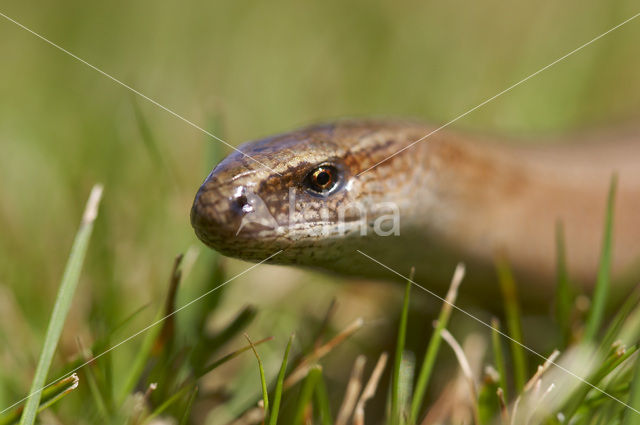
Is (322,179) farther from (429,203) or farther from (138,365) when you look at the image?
(138,365)

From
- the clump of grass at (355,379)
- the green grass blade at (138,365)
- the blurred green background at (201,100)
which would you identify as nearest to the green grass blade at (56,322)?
the clump of grass at (355,379)

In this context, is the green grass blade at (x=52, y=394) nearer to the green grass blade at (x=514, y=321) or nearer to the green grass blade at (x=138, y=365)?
the green grass blade at (x=138, y=365)

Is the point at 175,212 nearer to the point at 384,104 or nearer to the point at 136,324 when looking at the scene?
the point at 136,324

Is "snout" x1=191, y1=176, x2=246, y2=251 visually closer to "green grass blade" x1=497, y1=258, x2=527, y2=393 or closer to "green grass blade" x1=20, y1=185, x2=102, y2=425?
"green grass blade" x1=20, y1=185, x2=102, y2=425

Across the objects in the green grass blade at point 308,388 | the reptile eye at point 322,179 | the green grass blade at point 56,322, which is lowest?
the green grass blade at point 308,388

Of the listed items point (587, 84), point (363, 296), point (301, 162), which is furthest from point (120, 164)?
point (587, 84)

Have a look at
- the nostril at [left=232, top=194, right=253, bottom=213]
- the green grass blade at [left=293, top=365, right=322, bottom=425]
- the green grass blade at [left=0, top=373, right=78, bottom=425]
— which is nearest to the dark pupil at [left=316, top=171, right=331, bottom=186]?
the nostril at [left=232, top=194, right=253, bottom=213]

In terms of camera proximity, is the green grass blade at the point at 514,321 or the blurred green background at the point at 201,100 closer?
the green grass blade at the point at 514,321
